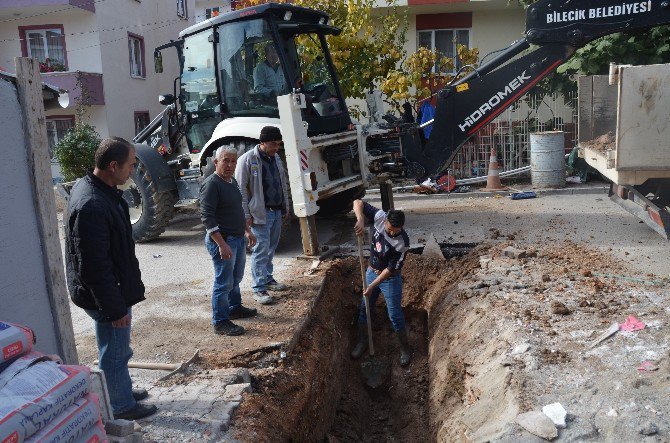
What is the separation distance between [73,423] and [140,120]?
63.0 feet

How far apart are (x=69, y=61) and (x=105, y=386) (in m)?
16.6

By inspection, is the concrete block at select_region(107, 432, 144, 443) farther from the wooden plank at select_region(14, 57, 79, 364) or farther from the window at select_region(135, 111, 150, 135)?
the window at select_region(135, 111, 150, 135)

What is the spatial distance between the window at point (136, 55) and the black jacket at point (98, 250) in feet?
58.1

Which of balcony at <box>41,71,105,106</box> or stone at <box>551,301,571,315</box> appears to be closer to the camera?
stone at <box>551,301,571,315</box>

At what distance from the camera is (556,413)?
394 centimetres

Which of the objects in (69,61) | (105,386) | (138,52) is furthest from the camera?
(138,52)

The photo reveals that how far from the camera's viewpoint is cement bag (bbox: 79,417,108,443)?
309 cm

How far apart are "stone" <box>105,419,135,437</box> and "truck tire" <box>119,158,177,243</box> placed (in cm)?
644

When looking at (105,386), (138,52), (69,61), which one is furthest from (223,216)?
(138,52)

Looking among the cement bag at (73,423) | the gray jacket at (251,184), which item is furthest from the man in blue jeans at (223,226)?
the cement bag at (73,423)

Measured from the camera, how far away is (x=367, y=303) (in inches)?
261

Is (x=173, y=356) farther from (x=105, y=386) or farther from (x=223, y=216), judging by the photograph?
(x=105, y=386)

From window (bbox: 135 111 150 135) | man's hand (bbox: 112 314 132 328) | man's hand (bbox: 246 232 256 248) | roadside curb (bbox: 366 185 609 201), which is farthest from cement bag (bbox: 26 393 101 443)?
window (bbox: 135 111 150 135)

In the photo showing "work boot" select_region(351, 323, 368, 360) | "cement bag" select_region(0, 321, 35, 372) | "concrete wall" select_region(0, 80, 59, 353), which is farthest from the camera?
"work boot" select_region(351, 323, 368, 360)
